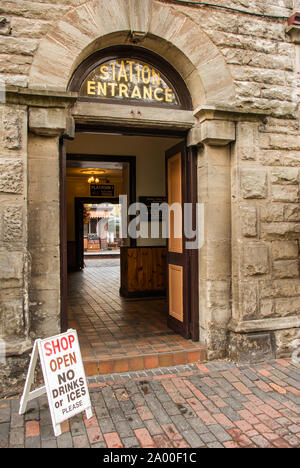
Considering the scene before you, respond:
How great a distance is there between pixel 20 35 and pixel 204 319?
12.0 feet

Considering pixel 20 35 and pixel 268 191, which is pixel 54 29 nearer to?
pixel 20 35

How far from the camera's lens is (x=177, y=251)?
500 centimetres

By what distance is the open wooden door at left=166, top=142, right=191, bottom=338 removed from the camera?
15.4 feet

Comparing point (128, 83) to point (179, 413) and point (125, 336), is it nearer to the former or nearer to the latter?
point (125, 336)

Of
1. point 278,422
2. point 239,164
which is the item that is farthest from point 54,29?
point 278,422

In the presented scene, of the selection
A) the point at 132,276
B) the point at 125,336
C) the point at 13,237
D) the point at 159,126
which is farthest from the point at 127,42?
the point at 132,276

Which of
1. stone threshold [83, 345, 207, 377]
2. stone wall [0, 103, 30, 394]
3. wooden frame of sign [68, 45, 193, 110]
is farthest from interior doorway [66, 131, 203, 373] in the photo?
stone wall [0, 103, 30, 394]

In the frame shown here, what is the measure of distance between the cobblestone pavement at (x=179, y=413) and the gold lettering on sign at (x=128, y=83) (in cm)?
315

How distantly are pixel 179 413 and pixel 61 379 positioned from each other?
1.04 m

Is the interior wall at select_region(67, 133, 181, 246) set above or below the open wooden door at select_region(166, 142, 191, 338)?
above

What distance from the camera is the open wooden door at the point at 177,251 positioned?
184 inches

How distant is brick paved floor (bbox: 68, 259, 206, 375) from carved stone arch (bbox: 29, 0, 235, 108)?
2899 millimetres

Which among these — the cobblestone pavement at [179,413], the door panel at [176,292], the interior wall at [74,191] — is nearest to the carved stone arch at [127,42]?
the door panel at [176,292]

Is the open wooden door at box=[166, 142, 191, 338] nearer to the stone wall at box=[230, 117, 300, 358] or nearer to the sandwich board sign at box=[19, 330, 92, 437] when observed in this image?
the stone wall at box=[230, 117, 300, 358]
